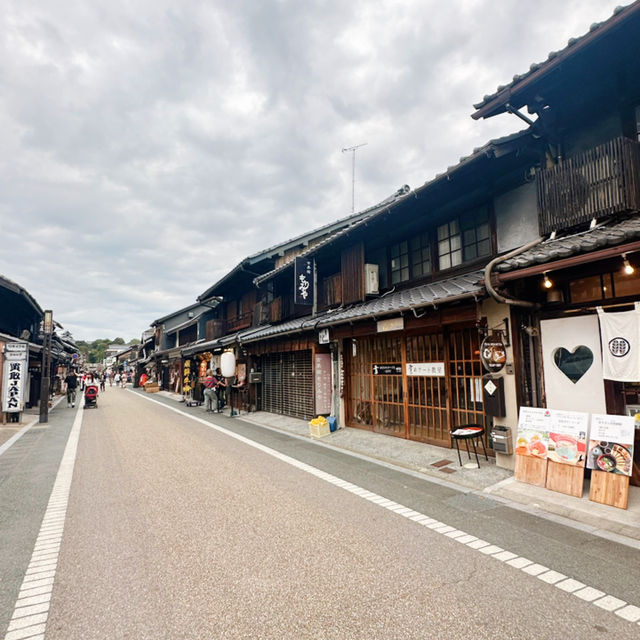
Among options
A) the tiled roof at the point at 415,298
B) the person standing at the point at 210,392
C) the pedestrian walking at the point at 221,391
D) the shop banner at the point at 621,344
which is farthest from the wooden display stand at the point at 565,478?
the person standing at the point at 210,392

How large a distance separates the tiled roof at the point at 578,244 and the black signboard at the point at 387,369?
4.49 meters

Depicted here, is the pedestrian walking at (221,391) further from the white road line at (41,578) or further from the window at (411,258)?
the white road line at (41,578)

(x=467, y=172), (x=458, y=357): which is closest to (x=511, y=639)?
(x=458, y=357)

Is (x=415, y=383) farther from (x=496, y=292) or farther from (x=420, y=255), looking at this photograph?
(x=496, y=292)

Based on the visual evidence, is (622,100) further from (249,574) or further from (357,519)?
(249,574)

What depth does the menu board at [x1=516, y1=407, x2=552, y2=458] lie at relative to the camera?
6.06 m

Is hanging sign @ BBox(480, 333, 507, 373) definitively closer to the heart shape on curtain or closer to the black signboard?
the heart shape on curtain

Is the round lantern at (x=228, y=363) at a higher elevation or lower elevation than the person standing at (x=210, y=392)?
higher

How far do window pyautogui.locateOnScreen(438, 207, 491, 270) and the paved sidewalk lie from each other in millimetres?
4561

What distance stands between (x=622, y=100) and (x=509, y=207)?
2.41 meters

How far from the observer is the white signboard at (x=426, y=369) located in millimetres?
9070

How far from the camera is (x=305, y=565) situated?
3.90 metres

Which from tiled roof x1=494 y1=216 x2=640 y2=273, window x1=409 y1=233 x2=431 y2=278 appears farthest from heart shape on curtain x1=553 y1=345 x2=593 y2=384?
window x1=409 y1=233 x2=431 y2=278

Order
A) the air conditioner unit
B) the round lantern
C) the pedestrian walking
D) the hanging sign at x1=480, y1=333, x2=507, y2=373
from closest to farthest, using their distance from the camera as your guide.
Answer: the hanging sign at x1=480, y1=333, x2=507, y2=373, the air conditioner unit, the round lantern, the pedestrian walking
